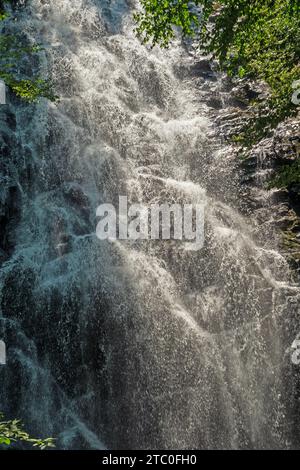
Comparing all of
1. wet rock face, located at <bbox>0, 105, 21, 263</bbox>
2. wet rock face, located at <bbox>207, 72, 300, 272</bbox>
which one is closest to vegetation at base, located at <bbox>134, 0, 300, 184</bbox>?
wet rock face, located at <bbox>207, 72, 300, 272</bbox>

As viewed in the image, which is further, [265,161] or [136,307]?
[265,161]

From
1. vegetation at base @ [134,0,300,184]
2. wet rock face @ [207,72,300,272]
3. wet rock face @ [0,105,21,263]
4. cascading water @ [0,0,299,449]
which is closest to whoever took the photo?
vegetation at base @ [134,0,300,184]

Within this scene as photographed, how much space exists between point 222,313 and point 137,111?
9135 millimetres

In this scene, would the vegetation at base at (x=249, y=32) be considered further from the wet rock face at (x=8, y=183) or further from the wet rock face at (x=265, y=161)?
the wet rock face at (x=8, y=183)

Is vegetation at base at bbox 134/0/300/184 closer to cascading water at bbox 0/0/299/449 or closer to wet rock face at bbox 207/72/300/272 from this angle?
wet rock face at bbox 207/72/300/272

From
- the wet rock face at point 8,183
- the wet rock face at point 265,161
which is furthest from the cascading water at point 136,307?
the wet rock face at point 265,161

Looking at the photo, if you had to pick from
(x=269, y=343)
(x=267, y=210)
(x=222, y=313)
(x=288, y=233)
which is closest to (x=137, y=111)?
(x=267, y=210)

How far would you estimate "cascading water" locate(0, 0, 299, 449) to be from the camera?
10289 millimetres

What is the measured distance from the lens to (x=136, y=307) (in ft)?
37.1

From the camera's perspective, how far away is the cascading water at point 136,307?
10.3 meters

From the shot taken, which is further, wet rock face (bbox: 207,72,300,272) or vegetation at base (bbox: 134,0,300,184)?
wet rock face (bbox: 207,72,300,272)

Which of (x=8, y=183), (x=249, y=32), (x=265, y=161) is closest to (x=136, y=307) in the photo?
(x=8, y=183)

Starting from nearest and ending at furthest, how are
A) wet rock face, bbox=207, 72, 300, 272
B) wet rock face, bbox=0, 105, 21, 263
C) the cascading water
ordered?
the cascading water, wet rock face, bbox=0, 105, 21, 263, wet rock face, bbox=207, 72, 300, 272

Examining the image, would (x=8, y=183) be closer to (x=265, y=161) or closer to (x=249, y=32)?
(x=249, y=32)
